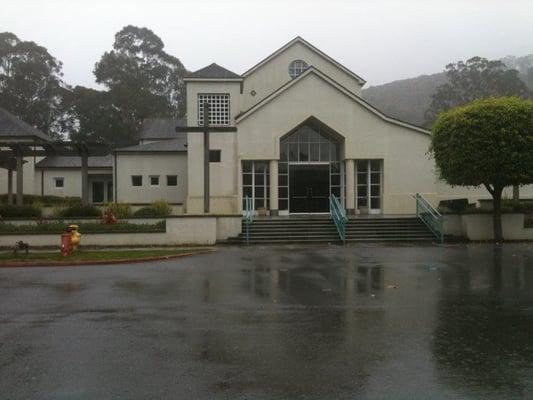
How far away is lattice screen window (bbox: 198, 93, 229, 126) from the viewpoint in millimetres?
31578

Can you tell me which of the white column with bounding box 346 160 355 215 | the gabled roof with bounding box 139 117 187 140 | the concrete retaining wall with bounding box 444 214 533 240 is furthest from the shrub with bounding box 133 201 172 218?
the gabled roof with bounding box 139 117 187 140

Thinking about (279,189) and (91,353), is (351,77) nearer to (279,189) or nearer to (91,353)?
(279,189)

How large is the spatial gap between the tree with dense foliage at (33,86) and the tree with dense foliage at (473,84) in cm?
4924

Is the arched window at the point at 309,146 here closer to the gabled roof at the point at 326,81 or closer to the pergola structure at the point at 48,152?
the gabled roof at the point at 326,81

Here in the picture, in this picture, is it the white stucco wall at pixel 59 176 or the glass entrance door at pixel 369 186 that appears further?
the white stucco wall at pixel 59 176

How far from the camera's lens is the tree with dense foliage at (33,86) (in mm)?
67938

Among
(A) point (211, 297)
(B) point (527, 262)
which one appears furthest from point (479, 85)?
(A) point (211, 297)

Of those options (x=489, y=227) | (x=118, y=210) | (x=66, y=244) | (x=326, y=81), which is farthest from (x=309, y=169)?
(x=66, y=244)

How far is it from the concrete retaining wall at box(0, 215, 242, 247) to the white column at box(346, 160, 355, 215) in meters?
9.08

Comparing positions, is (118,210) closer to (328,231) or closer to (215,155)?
(215,155)

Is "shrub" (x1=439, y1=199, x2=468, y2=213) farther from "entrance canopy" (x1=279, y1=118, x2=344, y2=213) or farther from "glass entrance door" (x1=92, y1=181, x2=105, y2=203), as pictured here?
"glass entrance door" (x1=92, y1=181, x2=105, y2=203)

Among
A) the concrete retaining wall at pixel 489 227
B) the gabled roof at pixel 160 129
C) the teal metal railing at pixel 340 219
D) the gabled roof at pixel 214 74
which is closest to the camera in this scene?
the teal metal railing at pixel 340 219

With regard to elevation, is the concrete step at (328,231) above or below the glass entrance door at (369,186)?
A: below

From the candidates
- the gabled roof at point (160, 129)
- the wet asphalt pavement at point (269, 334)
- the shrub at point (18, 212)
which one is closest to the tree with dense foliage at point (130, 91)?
the gabled roof at point (160, 129)
